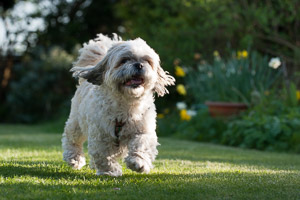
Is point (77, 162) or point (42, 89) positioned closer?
point (77, 162)

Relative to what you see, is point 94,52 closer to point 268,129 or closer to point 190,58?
point 268,129

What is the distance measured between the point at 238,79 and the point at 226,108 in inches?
38.5

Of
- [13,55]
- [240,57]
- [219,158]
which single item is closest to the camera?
[219,158]

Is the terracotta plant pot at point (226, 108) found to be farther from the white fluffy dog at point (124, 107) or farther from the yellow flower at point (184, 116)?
the white fluffy dog at point (124, 107)

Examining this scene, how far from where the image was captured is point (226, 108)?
10.6 metres

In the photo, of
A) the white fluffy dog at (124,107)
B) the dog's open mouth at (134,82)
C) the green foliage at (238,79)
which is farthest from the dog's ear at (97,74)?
the green foliage at (238,79)

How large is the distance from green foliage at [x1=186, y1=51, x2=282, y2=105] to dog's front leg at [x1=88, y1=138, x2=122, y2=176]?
6.38 meters

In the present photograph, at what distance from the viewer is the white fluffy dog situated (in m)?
4.59

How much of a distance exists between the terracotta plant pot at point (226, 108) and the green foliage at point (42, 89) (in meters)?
8.19

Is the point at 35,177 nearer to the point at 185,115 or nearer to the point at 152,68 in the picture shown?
the point at 152,68

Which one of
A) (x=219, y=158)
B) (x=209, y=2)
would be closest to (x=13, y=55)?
(x=209, y=2)

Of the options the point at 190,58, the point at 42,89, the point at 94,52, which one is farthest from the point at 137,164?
the point at 42,89

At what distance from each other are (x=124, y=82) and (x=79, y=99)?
4.25ft

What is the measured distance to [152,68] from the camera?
4816 mm
